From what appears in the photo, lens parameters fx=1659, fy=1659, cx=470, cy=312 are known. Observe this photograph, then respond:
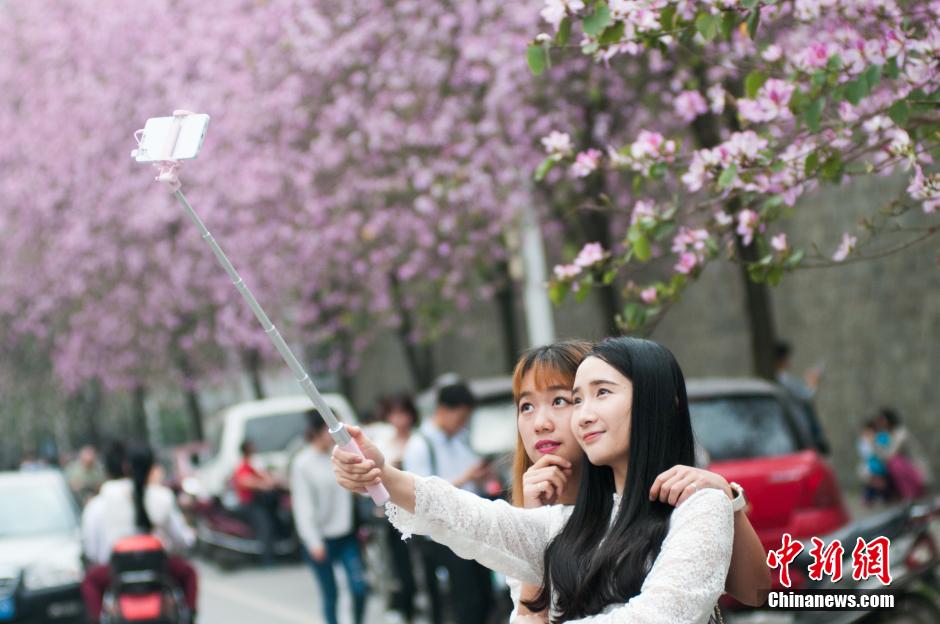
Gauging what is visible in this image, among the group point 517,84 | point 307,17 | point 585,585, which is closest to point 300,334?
point 307,17

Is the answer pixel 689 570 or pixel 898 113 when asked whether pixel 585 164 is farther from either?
pixel 689 570

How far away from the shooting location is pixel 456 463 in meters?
9.91

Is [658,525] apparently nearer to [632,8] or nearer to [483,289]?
[632,8]

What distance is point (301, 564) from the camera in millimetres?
20375

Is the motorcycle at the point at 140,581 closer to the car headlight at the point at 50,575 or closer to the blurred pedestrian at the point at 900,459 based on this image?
the car headlight at the point at 50,575

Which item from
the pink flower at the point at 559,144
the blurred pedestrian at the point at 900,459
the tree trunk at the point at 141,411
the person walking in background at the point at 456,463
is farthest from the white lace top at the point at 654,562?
the tree trunk at the point at 141,411

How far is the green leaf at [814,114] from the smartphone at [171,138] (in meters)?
2.61

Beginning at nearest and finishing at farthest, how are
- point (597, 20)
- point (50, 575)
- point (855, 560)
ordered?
point (597, 20)
point (855, 560)
point (50, 575)

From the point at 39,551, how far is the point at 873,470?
29.2 ft

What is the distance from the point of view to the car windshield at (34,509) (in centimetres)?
1372

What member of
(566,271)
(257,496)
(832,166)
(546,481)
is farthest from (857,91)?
(257,496)

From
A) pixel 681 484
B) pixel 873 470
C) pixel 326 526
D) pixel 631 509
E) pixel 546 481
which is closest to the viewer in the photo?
pixel 681 484

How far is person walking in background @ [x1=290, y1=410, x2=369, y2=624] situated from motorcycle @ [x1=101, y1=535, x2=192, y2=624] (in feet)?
3.83

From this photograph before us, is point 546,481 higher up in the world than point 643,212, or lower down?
lower down
